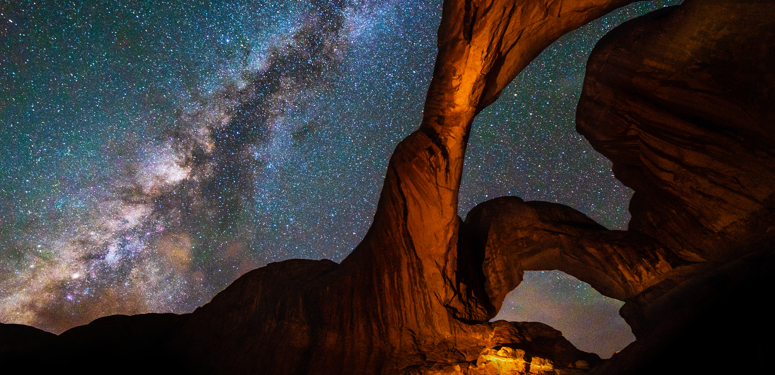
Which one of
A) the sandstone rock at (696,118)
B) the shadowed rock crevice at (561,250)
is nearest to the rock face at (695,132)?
the sandstone rock at (696,118)

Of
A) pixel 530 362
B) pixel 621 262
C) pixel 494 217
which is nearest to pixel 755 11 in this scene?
pixel 621 262

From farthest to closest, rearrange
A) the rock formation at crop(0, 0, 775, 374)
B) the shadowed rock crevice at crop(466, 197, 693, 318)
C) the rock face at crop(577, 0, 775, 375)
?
the shadowed rock crevice at crop(466, 197, 693, 318) < the rock formation at crop(0, 0, 775, 374) < the rock face at crop(577, 0, 775, 375)

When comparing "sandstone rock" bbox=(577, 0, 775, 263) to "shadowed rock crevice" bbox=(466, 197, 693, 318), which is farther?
"shadowed rock crevice" bbox=(466, 197, 693, 318)

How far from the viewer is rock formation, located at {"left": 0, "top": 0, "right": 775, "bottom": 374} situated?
596 cm

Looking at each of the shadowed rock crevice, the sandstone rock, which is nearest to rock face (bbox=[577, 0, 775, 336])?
the sandstone rock

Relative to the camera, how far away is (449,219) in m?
6.74

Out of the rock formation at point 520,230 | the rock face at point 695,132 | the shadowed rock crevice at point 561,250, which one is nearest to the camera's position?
the rock face at point 695,132

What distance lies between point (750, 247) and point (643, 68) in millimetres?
3540

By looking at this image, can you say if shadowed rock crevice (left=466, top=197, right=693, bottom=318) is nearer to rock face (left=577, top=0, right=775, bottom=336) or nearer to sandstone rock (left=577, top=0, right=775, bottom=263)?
rock face (left=577, top=0, right=775, bottom=336)

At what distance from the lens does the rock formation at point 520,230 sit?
19.6 ft

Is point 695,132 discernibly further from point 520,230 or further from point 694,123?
point 520,230

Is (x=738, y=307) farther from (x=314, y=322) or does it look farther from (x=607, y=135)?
(x=314, y=322)

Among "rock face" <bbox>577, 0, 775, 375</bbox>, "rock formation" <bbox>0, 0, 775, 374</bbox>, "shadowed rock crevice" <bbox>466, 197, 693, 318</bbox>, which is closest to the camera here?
"rock face" <bbox>577, 0, 775, 375</bbox>

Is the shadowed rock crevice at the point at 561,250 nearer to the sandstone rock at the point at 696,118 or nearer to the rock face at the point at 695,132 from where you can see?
the rock face at the point at 695,132
